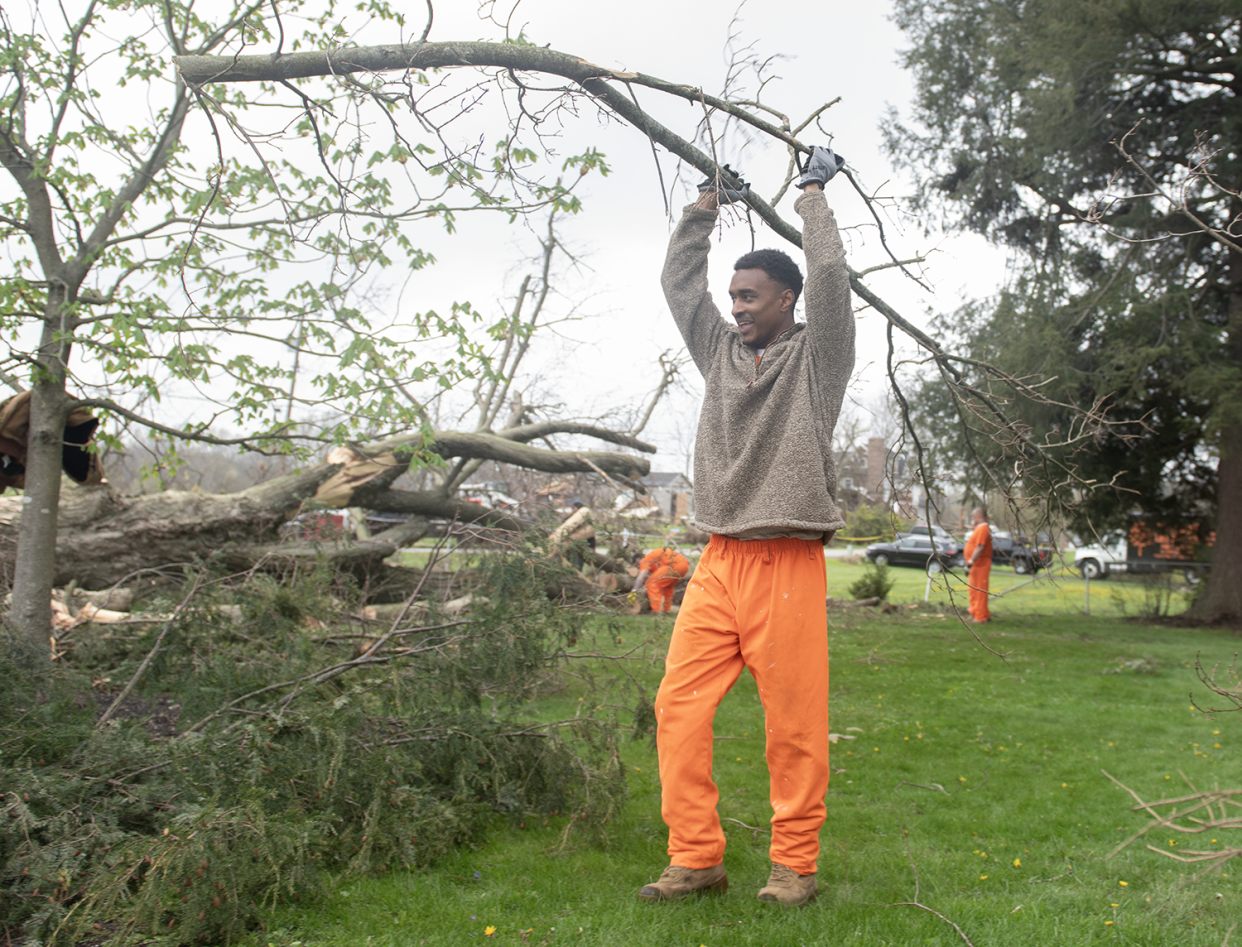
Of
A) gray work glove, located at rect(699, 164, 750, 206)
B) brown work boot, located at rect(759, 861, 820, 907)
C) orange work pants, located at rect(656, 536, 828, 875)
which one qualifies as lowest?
brown work boot, located at rect(759, 861, 820, 907)

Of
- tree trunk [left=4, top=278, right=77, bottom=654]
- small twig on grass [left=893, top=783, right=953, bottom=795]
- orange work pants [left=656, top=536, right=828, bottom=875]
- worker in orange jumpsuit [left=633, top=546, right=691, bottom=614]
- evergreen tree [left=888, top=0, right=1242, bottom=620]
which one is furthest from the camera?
evergreen tree [left=888, top=0, right=1242, bottom=620]

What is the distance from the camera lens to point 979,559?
13.1 m

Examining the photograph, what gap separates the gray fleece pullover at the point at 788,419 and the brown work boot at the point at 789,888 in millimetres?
1106

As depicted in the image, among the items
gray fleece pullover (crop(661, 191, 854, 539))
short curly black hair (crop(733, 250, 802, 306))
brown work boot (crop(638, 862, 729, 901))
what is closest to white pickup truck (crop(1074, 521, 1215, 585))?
short curly black hair (crop(733, 250, 802, 306))

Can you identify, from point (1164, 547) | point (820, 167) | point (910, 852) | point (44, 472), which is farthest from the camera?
point (1164, 547)

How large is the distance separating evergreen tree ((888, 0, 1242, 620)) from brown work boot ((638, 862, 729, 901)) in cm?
900

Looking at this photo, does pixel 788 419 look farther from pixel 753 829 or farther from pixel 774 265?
pixel 753 829

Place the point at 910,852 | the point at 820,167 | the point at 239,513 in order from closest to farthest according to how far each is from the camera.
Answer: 1. the point at 820,167
2. the point at 910,852
3. the point at 239,513

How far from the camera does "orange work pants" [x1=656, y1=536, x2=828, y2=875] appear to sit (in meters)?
2.80

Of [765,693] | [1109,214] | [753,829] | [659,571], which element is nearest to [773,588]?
[765,693]

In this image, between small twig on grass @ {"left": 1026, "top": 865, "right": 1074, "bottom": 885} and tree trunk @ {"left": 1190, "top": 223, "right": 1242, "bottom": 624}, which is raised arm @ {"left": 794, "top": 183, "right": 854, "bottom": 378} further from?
tree trunk @ {"left": 1190, "top": 223, "right": 1242, "bottom": 624}

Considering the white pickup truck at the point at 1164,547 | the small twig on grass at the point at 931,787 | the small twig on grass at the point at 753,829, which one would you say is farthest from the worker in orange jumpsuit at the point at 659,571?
the white pickup truck at the point at 1164,547

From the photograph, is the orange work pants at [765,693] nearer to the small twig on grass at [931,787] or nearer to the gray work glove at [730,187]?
the gray work glove at [730,187]

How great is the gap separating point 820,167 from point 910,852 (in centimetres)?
265
